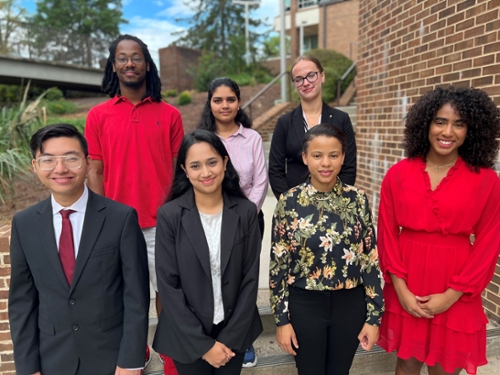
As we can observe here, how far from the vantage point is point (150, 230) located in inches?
97.3

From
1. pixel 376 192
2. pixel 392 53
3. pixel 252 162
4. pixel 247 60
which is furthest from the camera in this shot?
pixel 247 60

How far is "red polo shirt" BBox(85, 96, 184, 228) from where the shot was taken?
7.68 ft

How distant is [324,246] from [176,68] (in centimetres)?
2320

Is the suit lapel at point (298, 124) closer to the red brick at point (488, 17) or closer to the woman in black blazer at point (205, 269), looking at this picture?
the woman in black blazer at point (205, 269)

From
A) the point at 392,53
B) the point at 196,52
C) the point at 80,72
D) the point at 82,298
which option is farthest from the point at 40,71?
the point at 82,298

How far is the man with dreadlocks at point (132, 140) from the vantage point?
2.34 m

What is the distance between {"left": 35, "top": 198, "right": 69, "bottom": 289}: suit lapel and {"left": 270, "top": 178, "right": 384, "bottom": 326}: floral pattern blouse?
1.05 metres

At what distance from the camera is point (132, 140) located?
7.66 ft

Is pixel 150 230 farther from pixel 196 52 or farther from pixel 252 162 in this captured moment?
pixel 196 52

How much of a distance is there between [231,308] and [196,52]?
2502 cm

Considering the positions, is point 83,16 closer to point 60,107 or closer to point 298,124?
point 60,107

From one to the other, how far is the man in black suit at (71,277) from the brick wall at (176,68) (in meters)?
22.3

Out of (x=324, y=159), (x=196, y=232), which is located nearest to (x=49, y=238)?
(x=196, y=232)

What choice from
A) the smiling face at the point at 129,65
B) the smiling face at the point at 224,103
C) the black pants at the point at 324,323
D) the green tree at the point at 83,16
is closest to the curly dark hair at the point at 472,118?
the black pants at the point at 324,323
